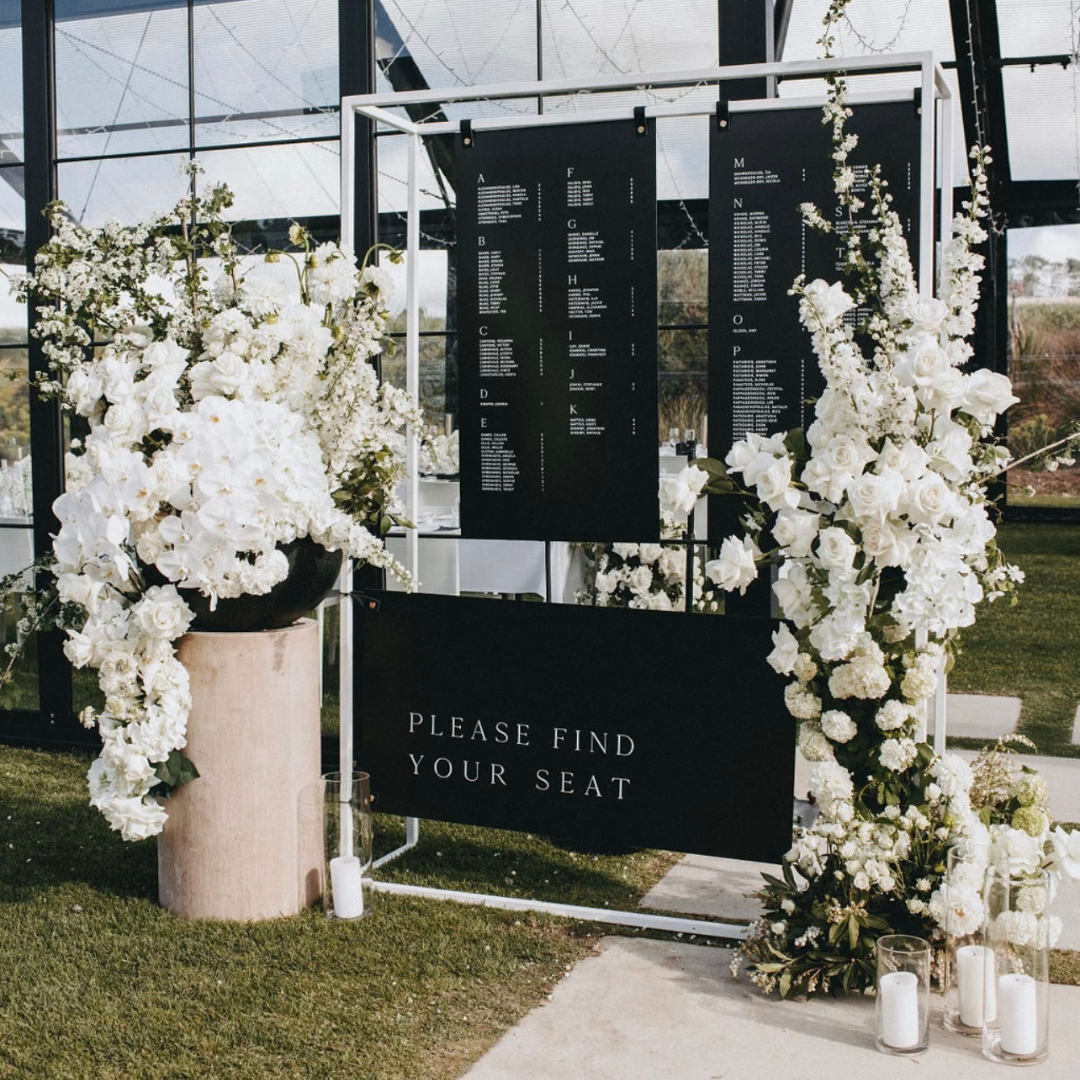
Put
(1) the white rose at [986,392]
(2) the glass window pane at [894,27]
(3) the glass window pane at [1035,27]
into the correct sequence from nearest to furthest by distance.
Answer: (1) the white rose at [986,392]
(2) the glass window pane at [894,27]
(3) the glass window pane at [1035,27]

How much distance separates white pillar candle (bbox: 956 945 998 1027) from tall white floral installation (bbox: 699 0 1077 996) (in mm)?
125

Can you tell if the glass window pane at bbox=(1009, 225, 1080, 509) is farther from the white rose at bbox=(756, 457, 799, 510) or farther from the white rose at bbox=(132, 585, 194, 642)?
the white rose at bbox=(132, 585, 194, 642)

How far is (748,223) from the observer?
3229 millimetres

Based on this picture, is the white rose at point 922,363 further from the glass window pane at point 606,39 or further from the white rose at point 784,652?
the glass window pane at point 606,39

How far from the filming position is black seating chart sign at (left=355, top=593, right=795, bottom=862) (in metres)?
3.15

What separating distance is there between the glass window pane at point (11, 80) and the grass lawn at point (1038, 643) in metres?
4.33

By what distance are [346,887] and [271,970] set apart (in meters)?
0.34

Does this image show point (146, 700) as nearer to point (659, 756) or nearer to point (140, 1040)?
point (140, 1040)

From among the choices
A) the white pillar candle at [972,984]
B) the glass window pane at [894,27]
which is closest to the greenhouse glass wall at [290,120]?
the glass window pane at [894,27]

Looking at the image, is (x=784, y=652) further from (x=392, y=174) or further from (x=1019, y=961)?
(x=392, y=174)

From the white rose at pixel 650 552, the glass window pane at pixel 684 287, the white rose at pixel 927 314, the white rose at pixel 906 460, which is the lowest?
the white rose at pixel 650 552

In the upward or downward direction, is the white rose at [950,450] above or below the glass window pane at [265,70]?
below

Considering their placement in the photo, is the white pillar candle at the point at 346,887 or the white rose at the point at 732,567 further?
the white pillar candle at the point at 346,887

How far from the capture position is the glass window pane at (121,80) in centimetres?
477
